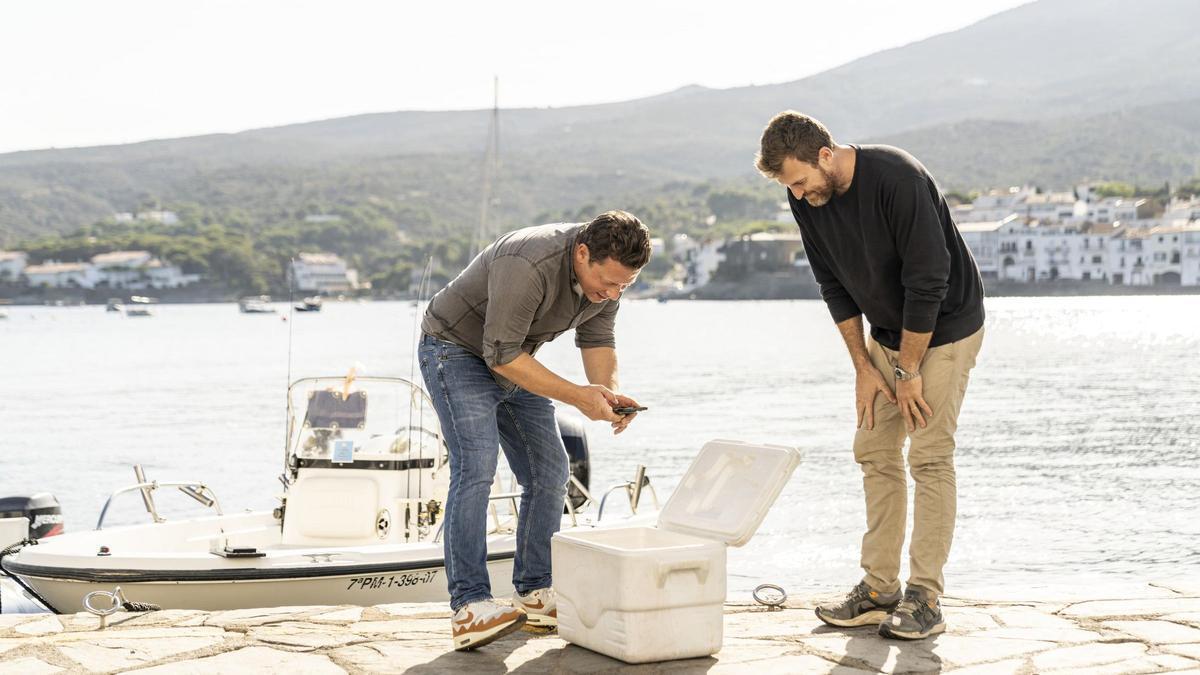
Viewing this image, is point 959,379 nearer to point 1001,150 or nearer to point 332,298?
point 332,298

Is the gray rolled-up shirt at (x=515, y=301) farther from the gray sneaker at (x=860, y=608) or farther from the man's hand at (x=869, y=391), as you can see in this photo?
the gray sneaker at (x=860, y=608)

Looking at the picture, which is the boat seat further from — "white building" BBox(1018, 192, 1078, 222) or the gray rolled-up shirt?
"white building" BBox(1018, 192, 1078, 222)

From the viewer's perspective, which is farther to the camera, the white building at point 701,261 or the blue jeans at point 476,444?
the white building at point 701,261

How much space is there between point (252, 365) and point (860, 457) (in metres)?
51.3

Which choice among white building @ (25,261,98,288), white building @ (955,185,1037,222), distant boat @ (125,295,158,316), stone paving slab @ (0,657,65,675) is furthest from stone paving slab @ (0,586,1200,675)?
white building @ (25,261,98,288)

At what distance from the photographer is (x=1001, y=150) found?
17900cm

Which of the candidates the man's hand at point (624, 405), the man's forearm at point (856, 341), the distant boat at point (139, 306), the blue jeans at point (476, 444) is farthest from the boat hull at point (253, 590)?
the distant boat at point (139, 306)

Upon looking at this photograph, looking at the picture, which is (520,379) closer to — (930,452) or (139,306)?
(930,452)

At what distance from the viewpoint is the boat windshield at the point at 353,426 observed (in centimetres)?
808

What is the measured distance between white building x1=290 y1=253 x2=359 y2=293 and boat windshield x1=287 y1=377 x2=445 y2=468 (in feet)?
428

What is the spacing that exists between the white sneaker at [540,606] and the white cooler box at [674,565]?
214 millimetres

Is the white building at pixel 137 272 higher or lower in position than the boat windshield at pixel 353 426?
lower

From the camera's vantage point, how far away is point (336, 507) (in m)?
8.10

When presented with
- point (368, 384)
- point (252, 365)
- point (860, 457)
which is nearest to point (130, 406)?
point (252, 365)
